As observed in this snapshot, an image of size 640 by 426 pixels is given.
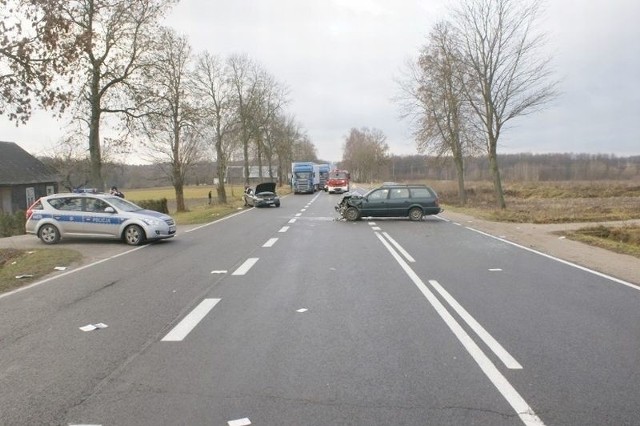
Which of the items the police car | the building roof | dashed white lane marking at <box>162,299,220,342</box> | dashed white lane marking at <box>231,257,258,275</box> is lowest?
dashed white lane marking at <box>231,257,258,275</box>

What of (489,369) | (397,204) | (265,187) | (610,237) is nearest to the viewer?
(489,369)

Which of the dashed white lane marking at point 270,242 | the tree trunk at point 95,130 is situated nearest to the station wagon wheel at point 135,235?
the dashed white lane marking at point 270,242

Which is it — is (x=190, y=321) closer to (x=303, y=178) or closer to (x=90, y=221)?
(x=90, y=221)

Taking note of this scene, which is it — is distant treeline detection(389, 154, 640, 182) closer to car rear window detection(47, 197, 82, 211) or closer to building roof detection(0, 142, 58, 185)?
building roof detection(0, 142, 58, 185)

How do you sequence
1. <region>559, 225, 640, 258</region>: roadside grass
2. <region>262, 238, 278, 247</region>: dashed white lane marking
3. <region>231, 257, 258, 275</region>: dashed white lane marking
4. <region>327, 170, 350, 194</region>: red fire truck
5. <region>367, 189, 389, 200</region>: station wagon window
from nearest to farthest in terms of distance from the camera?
<region>231, 257, 258, 275</region>: dashed white lane marking < <region>559, 225, 640, 258</region>: roadside grass < <region>262, 238, 278, 247</region>: dashed white lane marking < <region>367, 189, 389, 200</region>: station wagon window < <region>327, 170, 350, 194</region>: red fire truck

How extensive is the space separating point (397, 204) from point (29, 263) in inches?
621

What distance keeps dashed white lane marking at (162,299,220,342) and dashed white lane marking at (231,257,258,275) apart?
2.59 metres

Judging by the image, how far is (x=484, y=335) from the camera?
6184 millimetres

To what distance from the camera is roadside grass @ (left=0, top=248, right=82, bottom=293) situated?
10.5 metres

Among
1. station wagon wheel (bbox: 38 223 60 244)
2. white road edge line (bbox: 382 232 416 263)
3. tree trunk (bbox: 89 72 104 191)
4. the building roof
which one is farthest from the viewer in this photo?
the building roof

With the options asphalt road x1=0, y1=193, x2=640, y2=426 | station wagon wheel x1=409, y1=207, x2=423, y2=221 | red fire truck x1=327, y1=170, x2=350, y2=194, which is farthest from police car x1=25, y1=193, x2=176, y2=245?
red fire truck x1=327, y1=170, x2=350, y2=194

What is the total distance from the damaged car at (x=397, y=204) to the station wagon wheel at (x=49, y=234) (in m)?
12.2

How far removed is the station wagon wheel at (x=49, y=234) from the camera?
16625mm

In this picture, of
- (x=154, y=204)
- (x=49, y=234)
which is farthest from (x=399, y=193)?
(x=154, y=204)
